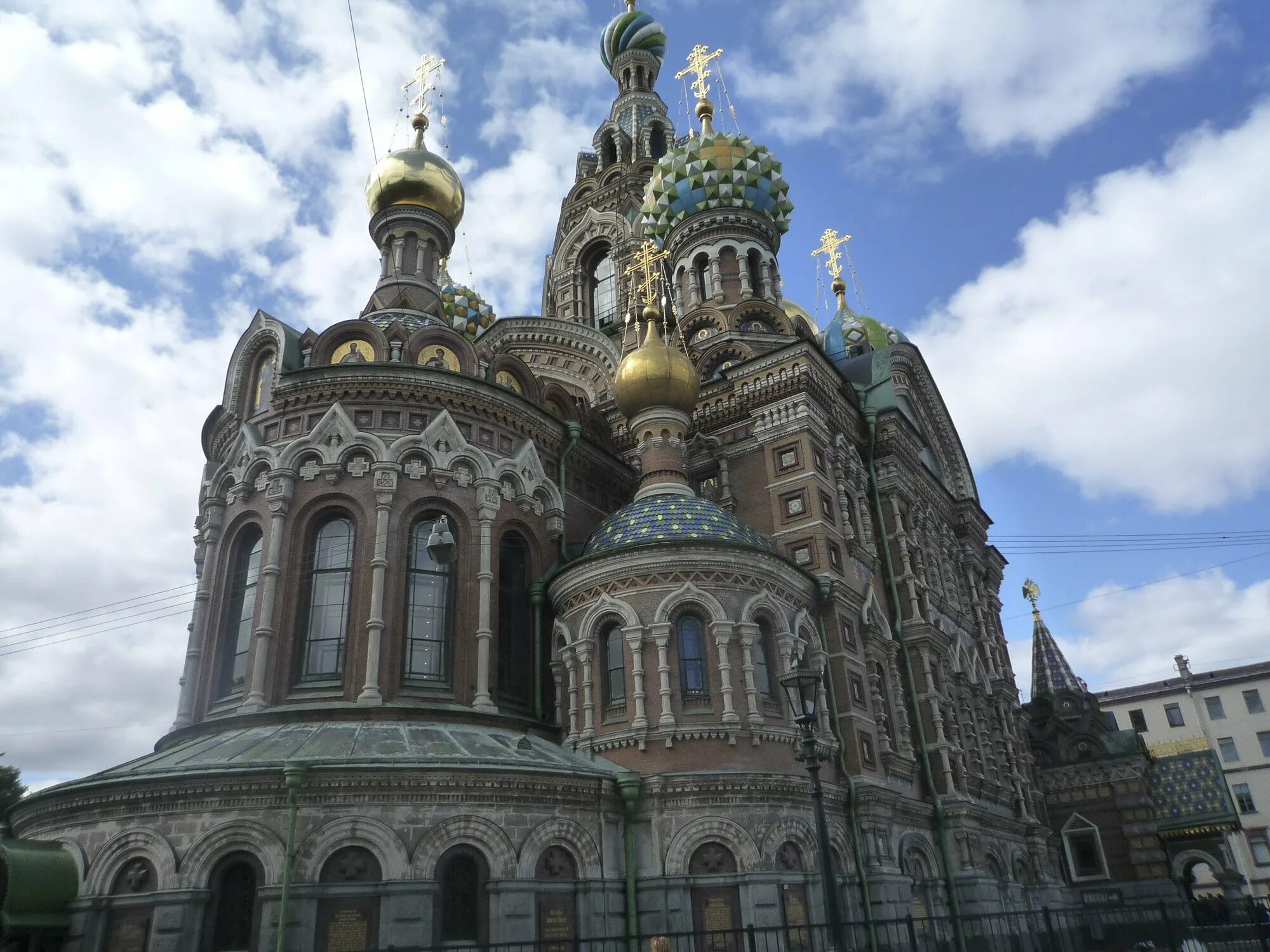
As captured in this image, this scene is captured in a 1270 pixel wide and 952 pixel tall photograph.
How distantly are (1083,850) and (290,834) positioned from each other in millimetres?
22960

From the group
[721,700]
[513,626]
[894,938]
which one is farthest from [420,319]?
[894,938]

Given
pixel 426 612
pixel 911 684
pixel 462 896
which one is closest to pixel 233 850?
pixel 462 896

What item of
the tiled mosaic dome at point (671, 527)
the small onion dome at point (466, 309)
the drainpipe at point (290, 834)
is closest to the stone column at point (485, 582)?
the tiled mosaic dome at point (671, 527)

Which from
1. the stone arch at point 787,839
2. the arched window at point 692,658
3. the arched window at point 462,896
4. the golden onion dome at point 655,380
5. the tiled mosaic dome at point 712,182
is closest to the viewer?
the arched window at point 462,896

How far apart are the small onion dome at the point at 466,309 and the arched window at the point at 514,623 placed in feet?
38.9

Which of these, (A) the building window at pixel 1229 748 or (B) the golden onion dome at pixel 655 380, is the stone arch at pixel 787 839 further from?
(A) the building window at pixel 1229 748

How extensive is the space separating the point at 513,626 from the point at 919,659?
821 centimetres

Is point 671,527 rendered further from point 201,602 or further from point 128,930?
point 128,930

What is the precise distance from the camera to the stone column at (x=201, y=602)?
48.3 feet

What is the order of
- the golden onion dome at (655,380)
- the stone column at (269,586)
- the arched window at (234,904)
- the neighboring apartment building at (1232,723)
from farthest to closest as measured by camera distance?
the neighboring apartment building at (1232,723) → the golden onion dome at (655,380) → the stone column at (269,586) → the arched window at (234,904)

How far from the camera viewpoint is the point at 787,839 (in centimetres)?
1356

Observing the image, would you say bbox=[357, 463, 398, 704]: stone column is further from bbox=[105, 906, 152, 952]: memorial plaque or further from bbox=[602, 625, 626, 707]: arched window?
bbox=[105, 906, 152, 952]: memorial plaque

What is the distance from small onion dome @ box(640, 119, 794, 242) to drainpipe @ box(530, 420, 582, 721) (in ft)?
34.5

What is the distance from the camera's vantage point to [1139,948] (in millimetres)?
15305
